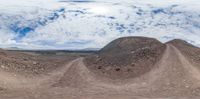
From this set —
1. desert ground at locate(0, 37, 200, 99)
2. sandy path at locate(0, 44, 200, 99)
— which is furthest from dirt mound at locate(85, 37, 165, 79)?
sandy path at locate(0, 44, 200, 99)

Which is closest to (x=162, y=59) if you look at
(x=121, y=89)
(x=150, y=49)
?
(x=150, y=49)

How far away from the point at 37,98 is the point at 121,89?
864 centimetres

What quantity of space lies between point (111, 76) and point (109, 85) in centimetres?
332

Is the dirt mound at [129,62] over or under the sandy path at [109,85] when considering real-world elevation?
over

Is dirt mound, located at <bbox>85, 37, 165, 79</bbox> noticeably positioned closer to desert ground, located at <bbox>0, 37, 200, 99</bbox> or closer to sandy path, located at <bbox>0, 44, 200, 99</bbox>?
desert ground, located at <bbox>0, 37, 200, 99</bbox>

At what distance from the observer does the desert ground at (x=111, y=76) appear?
156 feet

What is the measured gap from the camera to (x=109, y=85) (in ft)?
168

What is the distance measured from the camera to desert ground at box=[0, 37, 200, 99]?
47.6 m

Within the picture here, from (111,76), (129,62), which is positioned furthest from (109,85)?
(129,62)

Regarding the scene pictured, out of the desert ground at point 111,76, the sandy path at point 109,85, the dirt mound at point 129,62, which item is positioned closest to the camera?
the sandy path at point 109,85

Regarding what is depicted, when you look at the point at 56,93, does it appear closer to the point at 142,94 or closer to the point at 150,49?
the point at 142,94

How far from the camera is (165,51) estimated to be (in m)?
61.7

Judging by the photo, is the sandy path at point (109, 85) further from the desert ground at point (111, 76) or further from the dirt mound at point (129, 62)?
the dirt mound at point (129, 62)

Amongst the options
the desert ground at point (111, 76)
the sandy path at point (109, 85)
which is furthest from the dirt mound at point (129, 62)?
the sandy path at point (109, 85)
